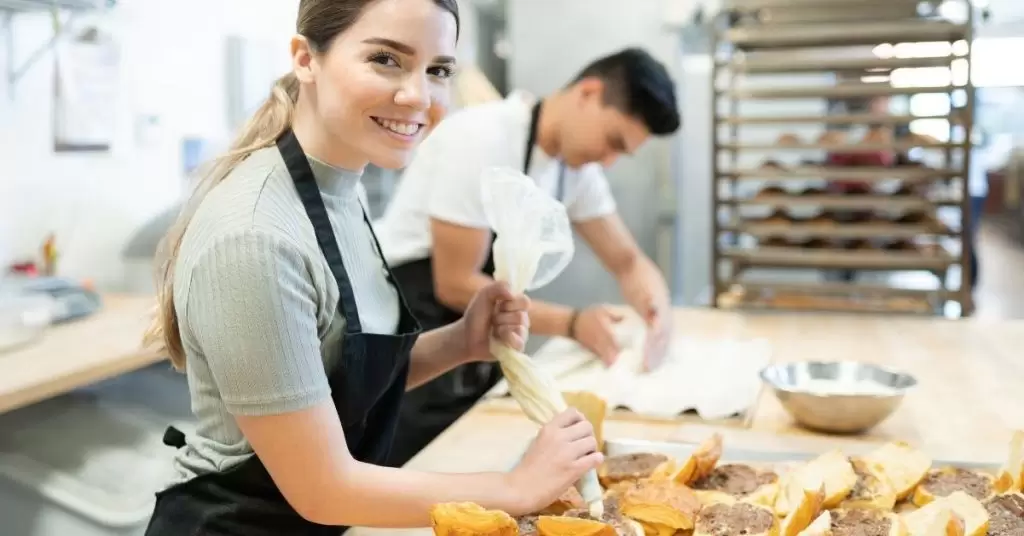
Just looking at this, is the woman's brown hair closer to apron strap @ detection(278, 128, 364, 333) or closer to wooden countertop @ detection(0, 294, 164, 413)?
apron strap @ detection(278, 128, 364, 333)

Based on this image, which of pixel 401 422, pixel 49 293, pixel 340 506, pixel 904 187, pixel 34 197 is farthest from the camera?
pixel 904 187

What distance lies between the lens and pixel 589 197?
2604 mm

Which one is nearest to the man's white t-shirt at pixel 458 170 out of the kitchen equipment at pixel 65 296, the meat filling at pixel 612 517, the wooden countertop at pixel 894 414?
the wooden countertop at pixel 894 414

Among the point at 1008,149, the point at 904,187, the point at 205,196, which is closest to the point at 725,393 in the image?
the point at 205,196

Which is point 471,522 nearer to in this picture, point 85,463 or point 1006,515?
point 1006,515

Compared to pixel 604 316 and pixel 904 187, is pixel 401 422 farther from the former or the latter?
pixel 904 187

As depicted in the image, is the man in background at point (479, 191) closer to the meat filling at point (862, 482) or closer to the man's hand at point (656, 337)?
the man's hand at point (656, 337)

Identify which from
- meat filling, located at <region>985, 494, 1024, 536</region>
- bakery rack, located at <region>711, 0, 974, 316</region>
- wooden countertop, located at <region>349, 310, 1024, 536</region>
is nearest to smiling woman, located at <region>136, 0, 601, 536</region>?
wooden countertop, located at <region>349, 310, 1024, 536</region>

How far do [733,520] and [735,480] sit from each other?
16 centimetres

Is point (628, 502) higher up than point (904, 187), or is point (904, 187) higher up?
point (904, 187)

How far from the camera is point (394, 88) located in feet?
3.38

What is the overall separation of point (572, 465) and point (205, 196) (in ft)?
1.82

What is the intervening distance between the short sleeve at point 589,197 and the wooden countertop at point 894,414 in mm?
422

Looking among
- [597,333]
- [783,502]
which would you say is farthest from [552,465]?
[597,333]
